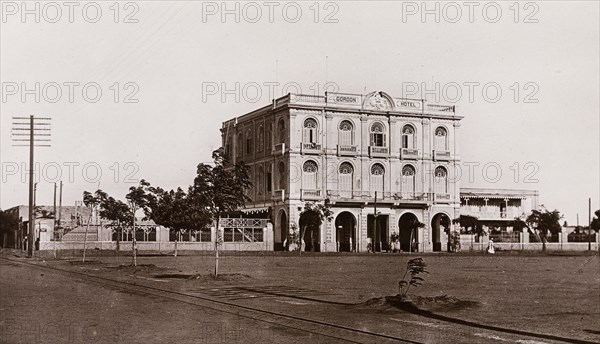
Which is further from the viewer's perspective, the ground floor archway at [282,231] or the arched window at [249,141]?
the arched window at [249,141]

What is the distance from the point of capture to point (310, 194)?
67.2m

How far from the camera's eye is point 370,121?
70.4 metres

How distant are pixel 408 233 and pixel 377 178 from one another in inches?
258

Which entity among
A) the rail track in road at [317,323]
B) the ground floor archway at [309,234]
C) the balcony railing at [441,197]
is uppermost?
the balcony railing at [441,197]

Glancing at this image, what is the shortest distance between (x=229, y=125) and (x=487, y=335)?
71113 millimetres

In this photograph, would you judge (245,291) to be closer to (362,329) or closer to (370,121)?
(362,329)

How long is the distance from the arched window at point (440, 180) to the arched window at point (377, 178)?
581 cm

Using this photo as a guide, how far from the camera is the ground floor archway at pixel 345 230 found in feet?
227

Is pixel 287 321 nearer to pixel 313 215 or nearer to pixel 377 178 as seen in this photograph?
pixel 313 215

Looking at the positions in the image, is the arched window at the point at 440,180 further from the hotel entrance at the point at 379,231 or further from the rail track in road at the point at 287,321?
the rail track in road at the point at 287,321

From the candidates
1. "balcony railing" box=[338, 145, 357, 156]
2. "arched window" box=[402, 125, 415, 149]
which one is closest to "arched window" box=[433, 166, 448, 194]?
→ "arched window" box=[402, 125, 415, 149]

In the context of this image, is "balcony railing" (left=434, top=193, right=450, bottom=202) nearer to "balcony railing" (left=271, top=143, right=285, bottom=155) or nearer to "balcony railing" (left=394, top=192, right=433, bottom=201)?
"balcony railing" (left=394, top=192, right=433, bottom=201)

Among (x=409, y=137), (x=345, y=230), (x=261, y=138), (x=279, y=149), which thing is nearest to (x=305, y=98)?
(x=279, y=149)

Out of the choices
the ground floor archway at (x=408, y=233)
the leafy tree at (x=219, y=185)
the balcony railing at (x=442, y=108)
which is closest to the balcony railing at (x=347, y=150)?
the ground floor archway at (x=408, y=233)
